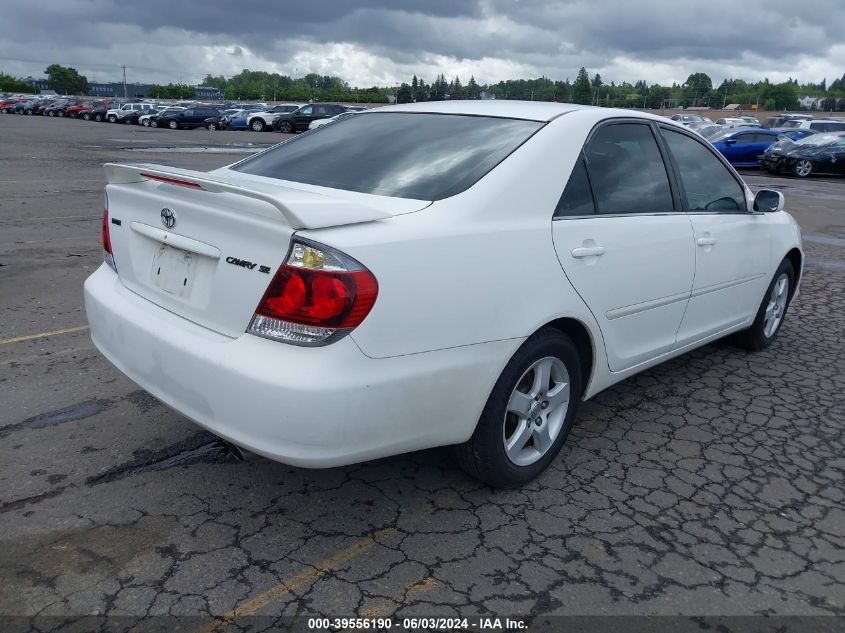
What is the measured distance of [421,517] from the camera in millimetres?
3070

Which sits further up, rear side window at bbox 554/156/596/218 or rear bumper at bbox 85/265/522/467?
rear side window at bbox 554/156/596/218

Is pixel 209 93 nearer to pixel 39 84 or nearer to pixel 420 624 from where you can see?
pixel 39 84

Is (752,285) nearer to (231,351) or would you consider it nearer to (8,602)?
(231,351)

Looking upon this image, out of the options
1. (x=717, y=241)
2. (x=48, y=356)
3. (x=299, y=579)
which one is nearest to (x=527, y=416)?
(x=299, y=579)

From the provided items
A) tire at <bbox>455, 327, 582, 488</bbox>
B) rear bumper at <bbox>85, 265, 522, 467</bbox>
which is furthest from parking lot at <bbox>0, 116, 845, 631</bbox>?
rear bumper at <bbox>85, 265, 522, 467</bbox>

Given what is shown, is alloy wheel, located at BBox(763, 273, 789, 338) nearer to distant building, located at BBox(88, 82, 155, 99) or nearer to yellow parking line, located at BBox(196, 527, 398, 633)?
yellow parking line, located at BBox(196, 527, 398, 633)

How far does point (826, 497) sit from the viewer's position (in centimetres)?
335

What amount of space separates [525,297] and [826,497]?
173cm

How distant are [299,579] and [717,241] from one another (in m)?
3.05

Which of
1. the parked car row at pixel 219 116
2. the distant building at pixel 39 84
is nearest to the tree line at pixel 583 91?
the distant building at pixel 39 84

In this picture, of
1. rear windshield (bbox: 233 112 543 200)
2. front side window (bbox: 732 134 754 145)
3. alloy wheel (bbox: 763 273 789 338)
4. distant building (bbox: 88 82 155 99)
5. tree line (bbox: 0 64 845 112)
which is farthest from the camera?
distant building (bbox: 88 82 155 99)

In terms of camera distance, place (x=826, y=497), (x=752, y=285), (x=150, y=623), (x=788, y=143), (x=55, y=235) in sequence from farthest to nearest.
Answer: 1. (x=788, y=143)
2. (x=55, y=235)
3. (x=752, y=285)
4. (x=826, y=497)
5. (x=150, y=623)

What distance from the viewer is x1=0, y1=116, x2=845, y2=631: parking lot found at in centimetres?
256

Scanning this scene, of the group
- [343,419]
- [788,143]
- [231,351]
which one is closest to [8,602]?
[231,351]
